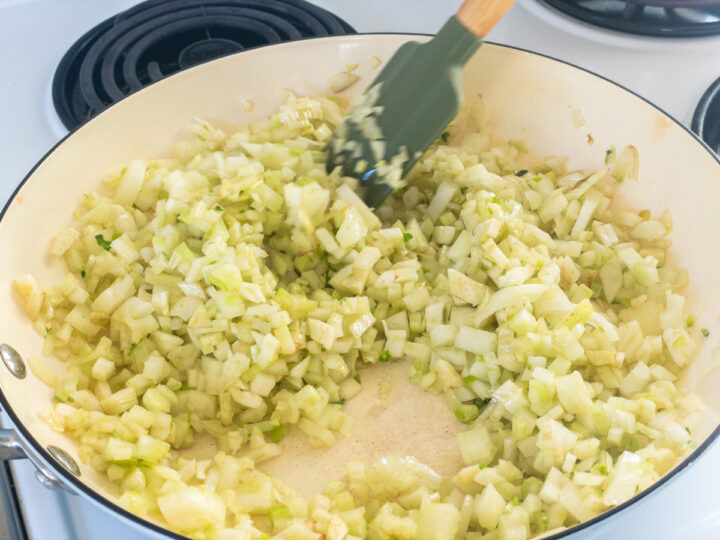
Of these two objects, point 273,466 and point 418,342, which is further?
point 418,342

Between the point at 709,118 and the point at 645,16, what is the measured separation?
1.13 feet

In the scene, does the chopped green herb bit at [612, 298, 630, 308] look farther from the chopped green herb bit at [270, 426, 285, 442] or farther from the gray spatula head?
the chopped green herb bit at [270, 426, 285, 442]

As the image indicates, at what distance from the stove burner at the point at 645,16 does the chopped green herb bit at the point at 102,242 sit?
109cm

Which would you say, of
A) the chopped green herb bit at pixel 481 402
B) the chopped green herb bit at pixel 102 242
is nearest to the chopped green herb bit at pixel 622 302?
the chopped green herb bit at pixel 481 402

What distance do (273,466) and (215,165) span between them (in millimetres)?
543

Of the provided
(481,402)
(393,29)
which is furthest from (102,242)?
(393,29)

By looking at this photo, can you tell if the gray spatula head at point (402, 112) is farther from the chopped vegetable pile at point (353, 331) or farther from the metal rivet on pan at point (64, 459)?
the metal rivet on pan at point (64, 459)

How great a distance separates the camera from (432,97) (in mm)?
1202

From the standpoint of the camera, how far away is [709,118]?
1.35m

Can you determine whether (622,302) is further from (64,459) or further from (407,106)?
(64,459)

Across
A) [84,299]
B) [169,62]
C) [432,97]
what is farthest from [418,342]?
[169,62]

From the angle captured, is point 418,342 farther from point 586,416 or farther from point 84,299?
point 84,299

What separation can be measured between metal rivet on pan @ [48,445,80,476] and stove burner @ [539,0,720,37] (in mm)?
1332

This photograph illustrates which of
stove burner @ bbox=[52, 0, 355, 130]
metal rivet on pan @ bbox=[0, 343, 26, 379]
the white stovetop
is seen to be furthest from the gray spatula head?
metal rivet on pan @ bbox=[0, 343, 26, 379]
